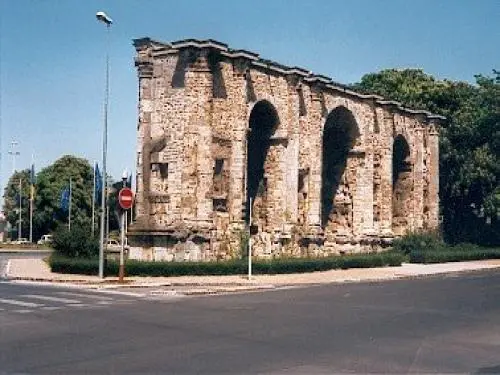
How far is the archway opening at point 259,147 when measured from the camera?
41562 mm

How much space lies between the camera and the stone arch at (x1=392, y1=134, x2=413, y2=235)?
54.9m

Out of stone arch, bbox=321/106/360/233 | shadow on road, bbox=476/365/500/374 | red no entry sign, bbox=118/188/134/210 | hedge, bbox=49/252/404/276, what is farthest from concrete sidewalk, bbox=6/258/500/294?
shadow on road, bbox=476/365/500/374

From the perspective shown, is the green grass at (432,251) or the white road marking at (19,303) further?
the green grass at (432,251)

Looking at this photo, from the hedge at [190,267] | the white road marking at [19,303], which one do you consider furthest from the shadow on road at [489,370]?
the hedge at [190,267]

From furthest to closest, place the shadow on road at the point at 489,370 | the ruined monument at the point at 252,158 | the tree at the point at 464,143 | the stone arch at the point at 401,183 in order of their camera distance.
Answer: the tree at the point at 464,143
the stone arch at the point at 401,183
the ruined monument at the point at 252,158
the shadow on road at the point at 489,370

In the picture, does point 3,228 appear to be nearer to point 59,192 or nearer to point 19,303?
point 59,192

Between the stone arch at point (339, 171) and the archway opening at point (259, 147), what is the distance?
25.1ft

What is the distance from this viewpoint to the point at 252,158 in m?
42.9

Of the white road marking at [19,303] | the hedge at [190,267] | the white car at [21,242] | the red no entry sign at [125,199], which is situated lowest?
the white road marking at [19,303]

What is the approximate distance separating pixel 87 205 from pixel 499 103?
49251 mm

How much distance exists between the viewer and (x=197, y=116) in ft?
118

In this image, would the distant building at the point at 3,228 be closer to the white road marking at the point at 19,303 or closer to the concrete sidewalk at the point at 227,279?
the concrete sidewalk at the point at 227,279

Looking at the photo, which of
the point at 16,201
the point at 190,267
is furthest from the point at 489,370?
the point at 16,201

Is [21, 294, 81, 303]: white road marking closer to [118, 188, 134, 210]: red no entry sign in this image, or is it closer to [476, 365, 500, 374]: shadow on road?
[118, 188, 134, 210]: red no entry sign
